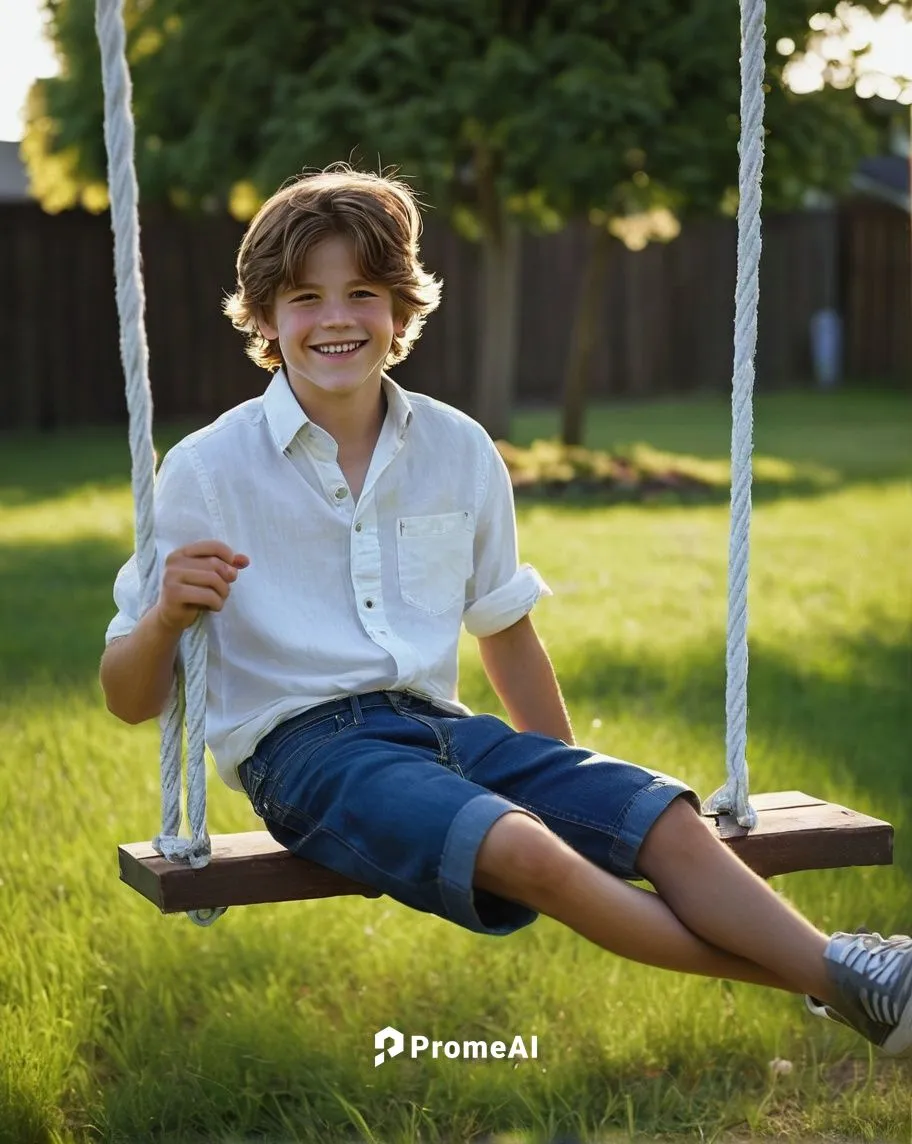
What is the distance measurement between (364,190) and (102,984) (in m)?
1.38

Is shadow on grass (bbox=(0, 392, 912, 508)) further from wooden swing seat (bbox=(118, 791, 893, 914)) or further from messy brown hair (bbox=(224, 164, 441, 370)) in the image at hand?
wooden swing seat (bbox=(118, 791, 893, 914))

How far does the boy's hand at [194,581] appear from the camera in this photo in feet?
6.93

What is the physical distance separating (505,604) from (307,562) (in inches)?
13.2

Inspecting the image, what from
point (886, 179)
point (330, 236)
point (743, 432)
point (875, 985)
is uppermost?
point (886, 179)

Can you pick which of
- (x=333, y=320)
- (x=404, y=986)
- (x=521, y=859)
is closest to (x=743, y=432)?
(x=333, y=320)

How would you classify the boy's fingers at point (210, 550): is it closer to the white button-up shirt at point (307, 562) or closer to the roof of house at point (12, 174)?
the white button-up shirt at point (307, 562)

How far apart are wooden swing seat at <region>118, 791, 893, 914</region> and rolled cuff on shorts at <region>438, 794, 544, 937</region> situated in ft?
0.48

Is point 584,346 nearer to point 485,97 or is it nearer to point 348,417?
point 485,97

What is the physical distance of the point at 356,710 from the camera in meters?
2.33

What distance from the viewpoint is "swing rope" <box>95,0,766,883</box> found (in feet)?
6.77

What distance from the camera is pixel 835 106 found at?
901 cm

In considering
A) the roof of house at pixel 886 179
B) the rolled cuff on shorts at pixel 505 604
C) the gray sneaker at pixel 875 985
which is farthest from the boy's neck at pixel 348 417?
the roof of house at pixel 886 179

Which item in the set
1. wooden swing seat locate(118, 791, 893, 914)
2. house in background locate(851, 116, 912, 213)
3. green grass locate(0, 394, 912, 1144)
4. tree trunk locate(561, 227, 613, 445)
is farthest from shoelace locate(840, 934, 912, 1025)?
house in background locate(851, 116, 912, 213)

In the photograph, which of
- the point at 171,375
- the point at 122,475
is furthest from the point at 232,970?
the point at 171,375
